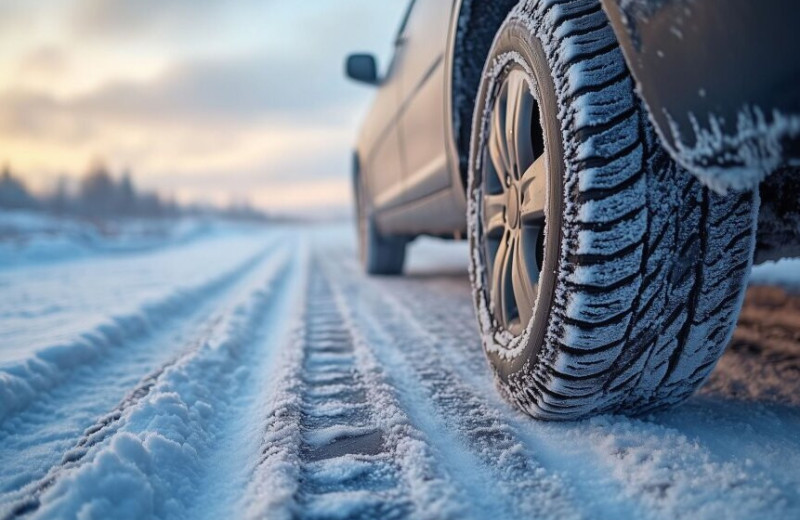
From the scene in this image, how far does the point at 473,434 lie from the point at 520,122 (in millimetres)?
830

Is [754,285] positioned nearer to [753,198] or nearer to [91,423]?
[753,198]

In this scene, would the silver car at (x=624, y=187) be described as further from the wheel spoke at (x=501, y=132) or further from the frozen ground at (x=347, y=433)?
the frozen ground at (x=347, y=433)

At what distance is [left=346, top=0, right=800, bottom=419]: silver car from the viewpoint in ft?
2.34

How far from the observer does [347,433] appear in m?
1.36

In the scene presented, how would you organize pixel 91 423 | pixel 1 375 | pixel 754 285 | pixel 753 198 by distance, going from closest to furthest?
pixel 753 198 → pixel 91 423 → pixel 1 375 → pixel 754 285

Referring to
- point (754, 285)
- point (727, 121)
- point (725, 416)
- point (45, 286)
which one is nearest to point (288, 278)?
point (45, 286)

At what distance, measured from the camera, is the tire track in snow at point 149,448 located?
0.98 metres

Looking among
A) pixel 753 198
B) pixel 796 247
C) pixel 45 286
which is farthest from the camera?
pixel 45 286

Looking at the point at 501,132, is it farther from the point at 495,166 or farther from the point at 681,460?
the point at 681,460

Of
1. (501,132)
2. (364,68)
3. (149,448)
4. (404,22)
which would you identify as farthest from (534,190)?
(364,68)

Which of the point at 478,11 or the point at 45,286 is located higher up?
the point at 478,11

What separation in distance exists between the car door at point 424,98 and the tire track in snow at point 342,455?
0.92m

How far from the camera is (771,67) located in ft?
2.18

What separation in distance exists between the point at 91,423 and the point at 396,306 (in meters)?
2.04
